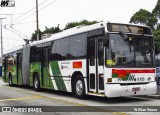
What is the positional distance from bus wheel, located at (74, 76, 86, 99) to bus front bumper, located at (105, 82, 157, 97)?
2127mm

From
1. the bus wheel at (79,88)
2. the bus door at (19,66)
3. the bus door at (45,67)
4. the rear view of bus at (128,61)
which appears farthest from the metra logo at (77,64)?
the bus door at (19,66)

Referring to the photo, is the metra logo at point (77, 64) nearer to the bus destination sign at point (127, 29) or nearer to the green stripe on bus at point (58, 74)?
the green stripe on bus at point (58, 74)

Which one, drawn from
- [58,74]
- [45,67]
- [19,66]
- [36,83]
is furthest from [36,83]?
[19,66]

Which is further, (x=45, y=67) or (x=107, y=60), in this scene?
(x=45, y=67)

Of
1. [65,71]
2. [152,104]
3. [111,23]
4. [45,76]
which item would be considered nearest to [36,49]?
[45,76]

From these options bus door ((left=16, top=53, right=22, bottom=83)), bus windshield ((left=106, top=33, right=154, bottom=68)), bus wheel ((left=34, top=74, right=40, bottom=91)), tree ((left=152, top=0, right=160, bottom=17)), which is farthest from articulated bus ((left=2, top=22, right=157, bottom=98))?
tree ((left=152, top=0, right=160, bottom=17))

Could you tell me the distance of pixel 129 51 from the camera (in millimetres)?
14117

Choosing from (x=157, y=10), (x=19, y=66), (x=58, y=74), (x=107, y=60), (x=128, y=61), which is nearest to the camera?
(x=107, y=60)

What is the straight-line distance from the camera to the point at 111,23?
14094mm

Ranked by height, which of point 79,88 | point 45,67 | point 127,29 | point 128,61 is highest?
point 127,29

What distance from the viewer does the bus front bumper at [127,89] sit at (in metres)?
13.5

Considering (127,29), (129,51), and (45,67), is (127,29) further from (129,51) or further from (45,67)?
(45,67)

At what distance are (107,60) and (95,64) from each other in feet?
3.04

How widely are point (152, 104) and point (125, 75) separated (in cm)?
147
